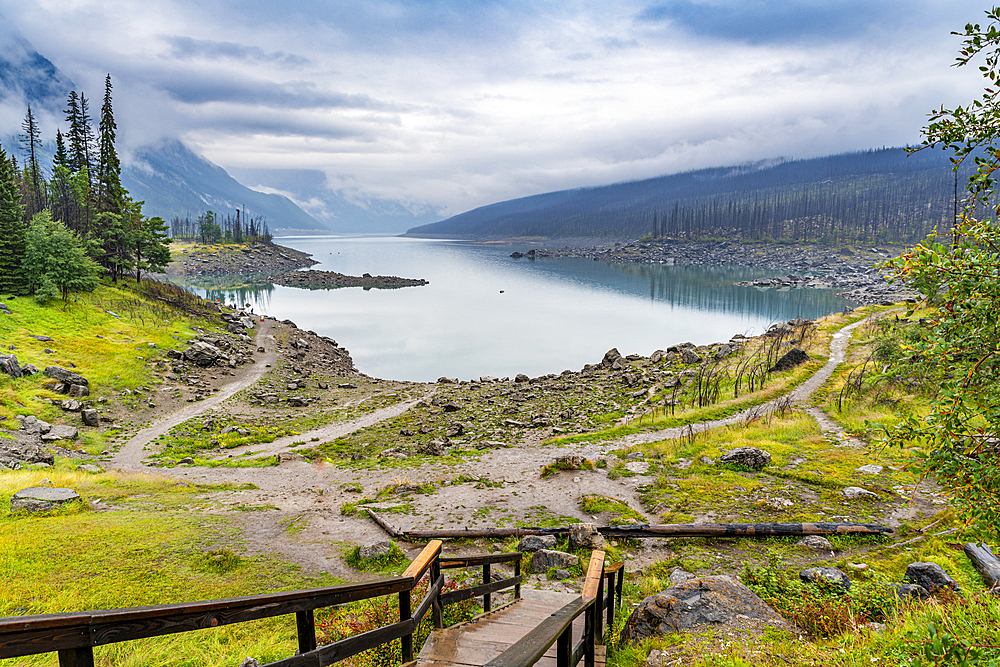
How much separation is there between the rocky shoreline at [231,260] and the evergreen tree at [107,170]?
196 feet

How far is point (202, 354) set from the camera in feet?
118

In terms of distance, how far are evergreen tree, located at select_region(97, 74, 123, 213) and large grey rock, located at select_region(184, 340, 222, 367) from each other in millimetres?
27881

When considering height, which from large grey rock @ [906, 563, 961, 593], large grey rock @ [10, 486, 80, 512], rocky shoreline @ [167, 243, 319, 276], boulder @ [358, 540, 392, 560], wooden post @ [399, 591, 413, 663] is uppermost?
rocky shoreline @ [167, 243, 319, 276]

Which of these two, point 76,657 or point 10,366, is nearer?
point 76,657

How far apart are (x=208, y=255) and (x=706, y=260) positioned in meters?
140

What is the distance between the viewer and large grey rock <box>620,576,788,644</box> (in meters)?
6.80

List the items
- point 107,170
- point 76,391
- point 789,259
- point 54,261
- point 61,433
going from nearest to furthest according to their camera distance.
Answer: point 61,433
point 76,391
point 54,261
point 107,170
point 789,259

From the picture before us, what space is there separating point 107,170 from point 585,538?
65.2m

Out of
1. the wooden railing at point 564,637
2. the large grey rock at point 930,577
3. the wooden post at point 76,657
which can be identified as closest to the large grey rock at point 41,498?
the wooden post at point 76,657

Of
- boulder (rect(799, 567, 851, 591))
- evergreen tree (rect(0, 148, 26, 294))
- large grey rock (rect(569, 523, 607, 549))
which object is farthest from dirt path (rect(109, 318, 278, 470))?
boulder (rect(799, 567, 851, 591))

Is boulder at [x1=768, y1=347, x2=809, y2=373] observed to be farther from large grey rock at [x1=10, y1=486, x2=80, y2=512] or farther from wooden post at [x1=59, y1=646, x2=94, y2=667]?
wooden post at [x1=59, y1=646, x2=94, y2=667]

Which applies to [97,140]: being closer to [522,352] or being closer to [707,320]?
[522,352]

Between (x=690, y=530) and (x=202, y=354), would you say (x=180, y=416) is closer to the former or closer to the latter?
(x=202, y=354)

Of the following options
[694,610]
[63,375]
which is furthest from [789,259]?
[694,610]
